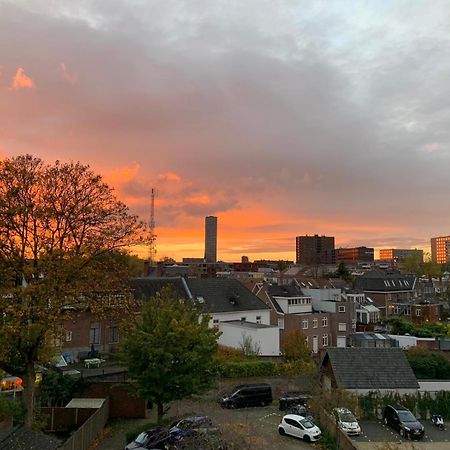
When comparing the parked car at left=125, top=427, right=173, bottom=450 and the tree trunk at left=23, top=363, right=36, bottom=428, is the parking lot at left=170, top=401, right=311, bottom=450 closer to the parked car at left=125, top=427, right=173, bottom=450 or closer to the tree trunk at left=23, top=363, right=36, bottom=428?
the parked car at left=125, top=427, right=173, bottom=450

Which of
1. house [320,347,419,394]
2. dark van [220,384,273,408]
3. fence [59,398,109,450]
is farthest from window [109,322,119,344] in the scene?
house [320,347,419,394]

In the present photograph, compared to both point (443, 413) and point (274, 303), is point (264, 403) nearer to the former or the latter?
point (443, 413)

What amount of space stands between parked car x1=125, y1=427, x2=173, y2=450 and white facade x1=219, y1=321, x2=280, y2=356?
24692mm

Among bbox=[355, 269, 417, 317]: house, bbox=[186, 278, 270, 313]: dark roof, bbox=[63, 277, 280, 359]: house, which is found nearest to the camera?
bbox=[63, 277, 280, 359]: house

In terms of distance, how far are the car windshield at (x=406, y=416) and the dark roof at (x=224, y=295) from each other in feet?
86.0

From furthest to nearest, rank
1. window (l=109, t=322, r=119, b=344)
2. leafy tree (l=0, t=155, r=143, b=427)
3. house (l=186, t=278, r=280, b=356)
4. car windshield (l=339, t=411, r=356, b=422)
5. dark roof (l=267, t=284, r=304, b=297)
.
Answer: dark roof (l=267, t=284, r=304, b=297) → house (l=186, t=278, r=280, b=356) → window (l=109, t=322, r=119, b=344) → car windshield (l=339, t=411, r=356, b=422) → leafy tree (l=0, t=155, r=143, b=427)

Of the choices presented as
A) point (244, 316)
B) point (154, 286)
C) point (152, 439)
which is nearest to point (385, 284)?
point (244, 316)

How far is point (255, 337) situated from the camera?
5056 centimetres

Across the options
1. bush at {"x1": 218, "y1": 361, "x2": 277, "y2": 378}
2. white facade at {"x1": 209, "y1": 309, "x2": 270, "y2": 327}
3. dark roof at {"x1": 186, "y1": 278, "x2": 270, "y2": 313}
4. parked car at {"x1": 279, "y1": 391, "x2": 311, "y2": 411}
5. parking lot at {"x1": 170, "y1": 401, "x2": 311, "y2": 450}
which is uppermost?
dark roof at {"x1": 186, "y1": 278, "x2": 270, "y2": 313}

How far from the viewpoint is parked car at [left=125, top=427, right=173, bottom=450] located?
25.2m

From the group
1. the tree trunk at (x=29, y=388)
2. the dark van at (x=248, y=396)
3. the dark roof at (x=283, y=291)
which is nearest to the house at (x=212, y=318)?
the dark roof at (x=283, y=291)

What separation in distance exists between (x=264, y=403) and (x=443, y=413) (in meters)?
13.8

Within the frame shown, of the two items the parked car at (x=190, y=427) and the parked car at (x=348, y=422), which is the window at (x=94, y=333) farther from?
the parked car at (x=348, y=422)

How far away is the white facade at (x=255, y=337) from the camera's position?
166 ft
